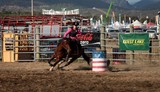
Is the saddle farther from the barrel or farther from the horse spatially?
the barrel

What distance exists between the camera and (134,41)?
21484 millimetres

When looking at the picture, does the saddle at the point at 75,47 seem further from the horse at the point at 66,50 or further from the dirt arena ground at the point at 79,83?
the dirt arena ground at the point at 79,83

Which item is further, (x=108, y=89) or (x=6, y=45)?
(x=6, y=45)

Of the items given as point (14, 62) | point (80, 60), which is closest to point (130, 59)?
point (80, 60)

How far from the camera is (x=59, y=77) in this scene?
574 inches

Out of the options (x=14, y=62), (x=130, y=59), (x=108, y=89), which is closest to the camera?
(x=108, y=89)

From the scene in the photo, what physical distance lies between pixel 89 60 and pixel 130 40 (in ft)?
12.2

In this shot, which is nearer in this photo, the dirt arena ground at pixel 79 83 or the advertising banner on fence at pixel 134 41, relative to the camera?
the dirt arena ground at pixel 79 83

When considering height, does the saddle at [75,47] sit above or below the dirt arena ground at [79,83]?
above

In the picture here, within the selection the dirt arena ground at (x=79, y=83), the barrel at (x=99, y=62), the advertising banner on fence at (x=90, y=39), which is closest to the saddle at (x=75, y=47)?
the barrel at (x=99, y=62)

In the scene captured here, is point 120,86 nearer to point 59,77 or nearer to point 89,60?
point 59,77

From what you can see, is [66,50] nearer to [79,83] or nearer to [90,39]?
[79,83]

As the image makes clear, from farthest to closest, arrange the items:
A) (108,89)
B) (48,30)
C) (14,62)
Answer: (48,30) < (14,62) < (108,89)

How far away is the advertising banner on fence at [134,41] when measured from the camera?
2128 centimetres
